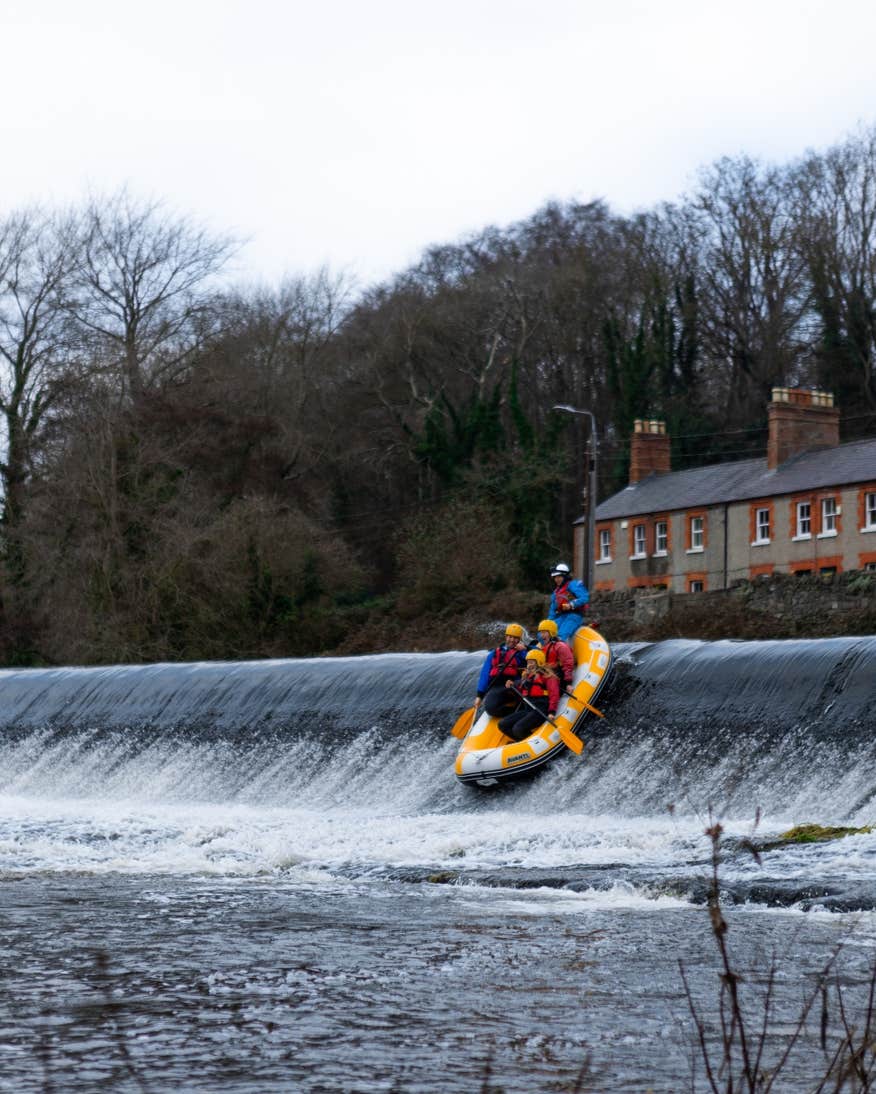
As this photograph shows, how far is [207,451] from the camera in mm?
47719

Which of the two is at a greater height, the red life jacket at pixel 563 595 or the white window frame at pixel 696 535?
the white window frame at pixel 696 535

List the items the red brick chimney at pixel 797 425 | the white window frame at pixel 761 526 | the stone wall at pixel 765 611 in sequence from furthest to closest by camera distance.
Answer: the red brick chimney at pixel 797 425, the white window frame at pixel 761 526, the stone wall at pixel 765 611

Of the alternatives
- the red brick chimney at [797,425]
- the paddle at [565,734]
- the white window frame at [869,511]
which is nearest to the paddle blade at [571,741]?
the paddle at [565,734]

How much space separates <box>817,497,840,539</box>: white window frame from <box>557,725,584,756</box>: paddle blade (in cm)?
2852

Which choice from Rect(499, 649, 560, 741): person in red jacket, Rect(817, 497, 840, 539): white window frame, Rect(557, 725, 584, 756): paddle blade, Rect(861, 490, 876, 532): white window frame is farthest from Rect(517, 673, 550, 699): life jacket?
Rect(817, 497, 840, 539): white window frame

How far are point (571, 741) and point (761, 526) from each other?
30787 millimetres

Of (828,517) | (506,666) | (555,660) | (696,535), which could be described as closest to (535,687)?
(506,666)

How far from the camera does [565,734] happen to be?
770 inches

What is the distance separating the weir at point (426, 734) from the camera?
18.1m

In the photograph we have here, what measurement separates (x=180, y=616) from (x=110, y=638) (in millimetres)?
1853

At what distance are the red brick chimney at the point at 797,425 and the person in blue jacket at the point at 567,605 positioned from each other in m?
28.8

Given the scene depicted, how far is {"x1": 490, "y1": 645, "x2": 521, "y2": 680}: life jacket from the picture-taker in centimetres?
2038

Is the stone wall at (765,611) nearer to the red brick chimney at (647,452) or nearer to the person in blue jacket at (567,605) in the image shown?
the person in blue jacket at (567,605)

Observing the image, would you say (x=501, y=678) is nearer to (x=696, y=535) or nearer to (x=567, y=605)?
(x=567, y=605)
